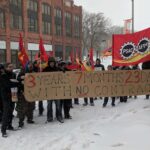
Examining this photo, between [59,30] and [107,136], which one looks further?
[59,30]

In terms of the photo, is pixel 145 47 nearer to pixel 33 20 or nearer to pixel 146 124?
pixel 146 124

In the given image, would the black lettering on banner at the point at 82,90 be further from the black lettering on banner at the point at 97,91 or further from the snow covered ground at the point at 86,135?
the snow covered ground at the point at 86,135

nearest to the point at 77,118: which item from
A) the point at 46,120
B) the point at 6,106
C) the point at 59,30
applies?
the point at 46,120

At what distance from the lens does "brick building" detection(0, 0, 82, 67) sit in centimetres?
4468

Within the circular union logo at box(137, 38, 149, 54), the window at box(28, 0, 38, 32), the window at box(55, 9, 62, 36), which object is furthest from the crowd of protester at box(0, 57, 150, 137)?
the window at box(55, 9, 62, 36)

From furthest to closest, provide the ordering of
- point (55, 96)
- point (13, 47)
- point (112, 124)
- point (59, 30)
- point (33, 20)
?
point (59, 30)
point (33, 20)
point (13, 47)
point (55, 96)
point (112, 124)

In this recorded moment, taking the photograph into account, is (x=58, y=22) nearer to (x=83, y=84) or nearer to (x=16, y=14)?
(x=16, y=14)

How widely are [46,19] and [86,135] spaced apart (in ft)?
162

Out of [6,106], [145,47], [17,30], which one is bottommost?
[6,106]

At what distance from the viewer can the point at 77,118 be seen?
10.4m

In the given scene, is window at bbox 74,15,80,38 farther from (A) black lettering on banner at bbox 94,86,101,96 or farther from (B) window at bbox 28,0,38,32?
(A) black lettering on banner at bbox 94,86,101,96

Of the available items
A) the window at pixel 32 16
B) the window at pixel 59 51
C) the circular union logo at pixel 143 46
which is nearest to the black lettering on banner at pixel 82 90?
the circular union logo at pixel 143 46

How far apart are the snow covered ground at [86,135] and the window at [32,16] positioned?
42137 mm

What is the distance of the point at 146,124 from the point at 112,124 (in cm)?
93
